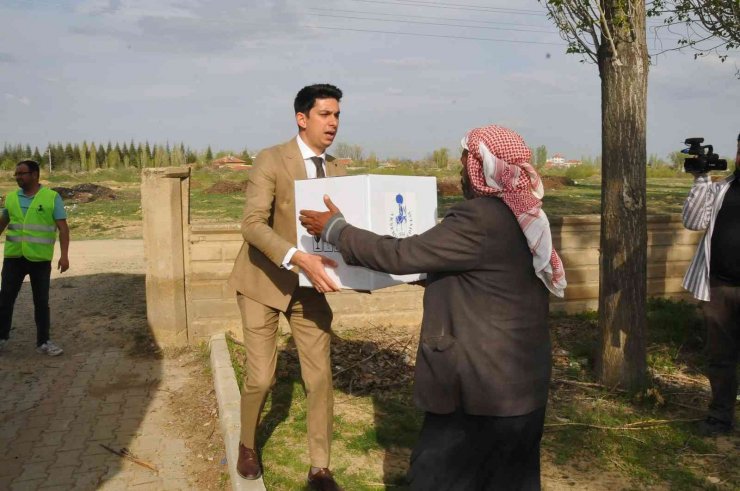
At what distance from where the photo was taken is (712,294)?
5238 millimetres

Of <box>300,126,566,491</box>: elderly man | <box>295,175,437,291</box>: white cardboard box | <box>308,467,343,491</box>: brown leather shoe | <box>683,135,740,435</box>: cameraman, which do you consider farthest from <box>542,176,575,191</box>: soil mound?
<box>300,126,566,491</box>: elderly man

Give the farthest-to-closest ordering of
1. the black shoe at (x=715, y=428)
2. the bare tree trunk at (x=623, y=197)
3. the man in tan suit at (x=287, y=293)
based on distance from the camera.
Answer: the bare tree trunk at (x=623, y=197) < the black shoe at (x=715, y=428) < the man in tan suit at (x=287, y=293)

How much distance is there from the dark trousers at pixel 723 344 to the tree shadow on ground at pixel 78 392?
4067 mm

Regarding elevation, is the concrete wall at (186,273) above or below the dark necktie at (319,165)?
below

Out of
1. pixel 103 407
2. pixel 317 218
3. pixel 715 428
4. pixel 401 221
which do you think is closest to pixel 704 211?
pixel 715 428

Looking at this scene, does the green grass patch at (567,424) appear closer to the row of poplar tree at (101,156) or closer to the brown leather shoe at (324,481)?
the brown leather shoe at (324,481)

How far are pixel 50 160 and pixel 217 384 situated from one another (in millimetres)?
53983

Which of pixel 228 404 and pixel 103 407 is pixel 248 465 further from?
pixel 103 407

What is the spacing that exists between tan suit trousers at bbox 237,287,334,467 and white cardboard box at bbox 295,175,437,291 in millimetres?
647

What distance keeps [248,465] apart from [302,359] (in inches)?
28.1

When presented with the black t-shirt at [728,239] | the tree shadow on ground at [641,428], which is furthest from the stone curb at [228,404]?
the black t-shirt at [728,239]

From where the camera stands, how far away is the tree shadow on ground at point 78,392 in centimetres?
509

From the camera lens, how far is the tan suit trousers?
14.0ft

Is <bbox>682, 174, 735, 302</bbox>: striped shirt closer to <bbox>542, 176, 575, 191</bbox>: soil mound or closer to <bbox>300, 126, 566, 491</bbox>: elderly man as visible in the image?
<bbox>300, 126, 566, 491</bbox>: elderly man
